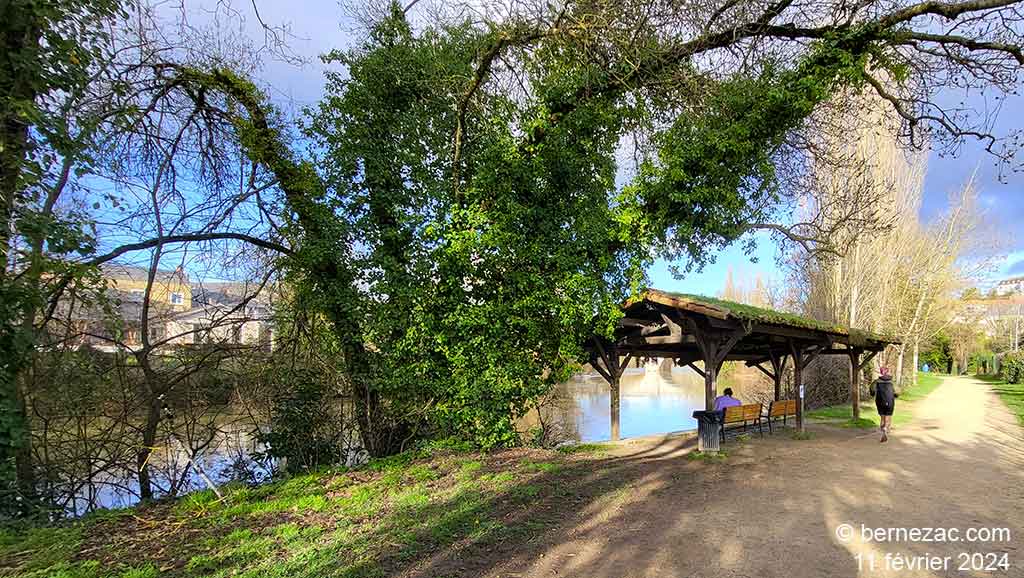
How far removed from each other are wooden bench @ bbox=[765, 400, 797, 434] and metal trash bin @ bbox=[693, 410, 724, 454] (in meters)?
3.77

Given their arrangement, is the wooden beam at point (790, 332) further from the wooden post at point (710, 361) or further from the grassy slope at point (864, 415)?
the grassy slope at point (864, 415)

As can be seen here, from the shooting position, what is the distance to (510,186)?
28.1 feet

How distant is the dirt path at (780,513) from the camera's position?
3943mm

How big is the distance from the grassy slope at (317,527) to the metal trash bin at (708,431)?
3034 mm

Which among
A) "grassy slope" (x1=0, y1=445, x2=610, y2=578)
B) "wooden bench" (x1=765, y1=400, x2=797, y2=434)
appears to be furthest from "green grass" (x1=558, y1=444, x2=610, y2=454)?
"wooden bench" (x1=765, y1=400, x2=797, y2=434)

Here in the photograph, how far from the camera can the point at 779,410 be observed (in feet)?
40.8

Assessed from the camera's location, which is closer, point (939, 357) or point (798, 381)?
point (798, 381)

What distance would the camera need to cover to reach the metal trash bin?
9094 mm

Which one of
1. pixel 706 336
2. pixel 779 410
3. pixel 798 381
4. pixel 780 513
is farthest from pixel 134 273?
pixel 798 381

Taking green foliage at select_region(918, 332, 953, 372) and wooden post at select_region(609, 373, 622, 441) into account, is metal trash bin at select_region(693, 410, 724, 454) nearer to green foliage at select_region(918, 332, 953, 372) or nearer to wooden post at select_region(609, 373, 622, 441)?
wooden post at select_region(609, 373, 622, 441)

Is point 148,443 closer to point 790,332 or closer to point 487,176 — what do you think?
point 487,176

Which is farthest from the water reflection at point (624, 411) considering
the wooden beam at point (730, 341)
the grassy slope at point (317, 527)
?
the grassy slope at point (317, 527)

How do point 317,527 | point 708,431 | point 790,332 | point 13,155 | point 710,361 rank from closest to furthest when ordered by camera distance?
1. point 317,527
2. point 13,155
3. point 708,431
4. point 710,361
5. point 790,332

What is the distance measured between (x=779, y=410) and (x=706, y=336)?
4.00 m
